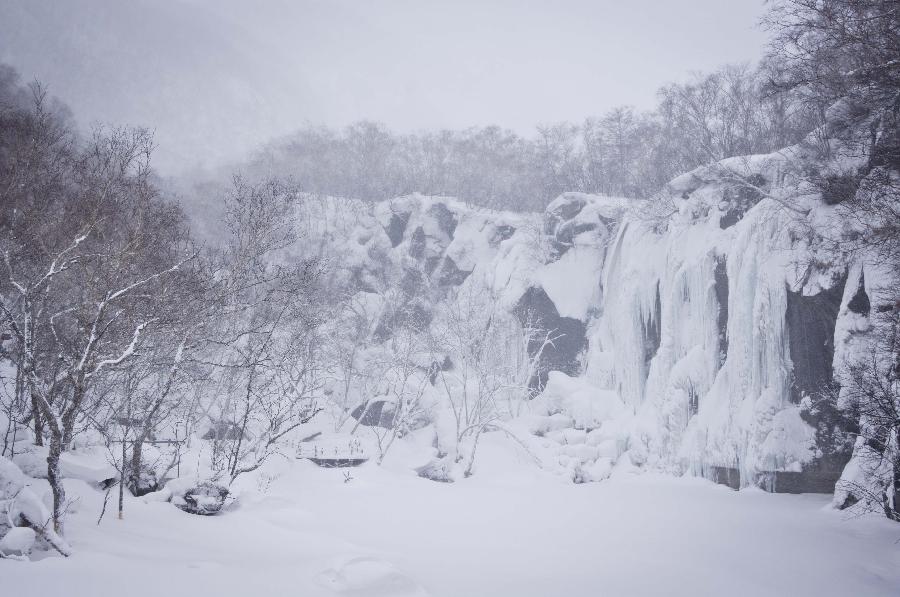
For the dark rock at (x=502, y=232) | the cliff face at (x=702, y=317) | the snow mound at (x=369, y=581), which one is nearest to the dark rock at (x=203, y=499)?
the snow mound at (x=369, y=581)

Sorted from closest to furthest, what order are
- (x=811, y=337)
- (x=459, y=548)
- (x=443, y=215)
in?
(x=459, y=548)
(x=811, y=337)
(x=443, y=215)

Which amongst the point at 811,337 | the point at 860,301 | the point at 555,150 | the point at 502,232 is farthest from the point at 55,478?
the point at 555,150

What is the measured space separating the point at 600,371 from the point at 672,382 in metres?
4.55

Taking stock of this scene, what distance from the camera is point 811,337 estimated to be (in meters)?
11.1

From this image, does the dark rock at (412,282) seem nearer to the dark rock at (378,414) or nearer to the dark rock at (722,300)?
the dark rock at (378,414)

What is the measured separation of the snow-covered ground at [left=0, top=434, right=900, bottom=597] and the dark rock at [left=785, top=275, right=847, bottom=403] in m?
2.72

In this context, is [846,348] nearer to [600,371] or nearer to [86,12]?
[600,371]

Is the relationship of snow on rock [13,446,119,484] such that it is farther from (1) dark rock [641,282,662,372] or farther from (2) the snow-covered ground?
(1) dark rock [641,282,662,372]

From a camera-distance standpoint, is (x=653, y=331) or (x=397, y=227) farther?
(x=397, y=227)

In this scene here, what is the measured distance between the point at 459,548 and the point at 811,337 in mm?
10784

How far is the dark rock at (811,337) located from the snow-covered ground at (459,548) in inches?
107

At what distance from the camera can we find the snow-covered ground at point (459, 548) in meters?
4.04

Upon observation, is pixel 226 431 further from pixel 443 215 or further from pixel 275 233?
pixel 443 215

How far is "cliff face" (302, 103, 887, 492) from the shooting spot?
10.6 meters
